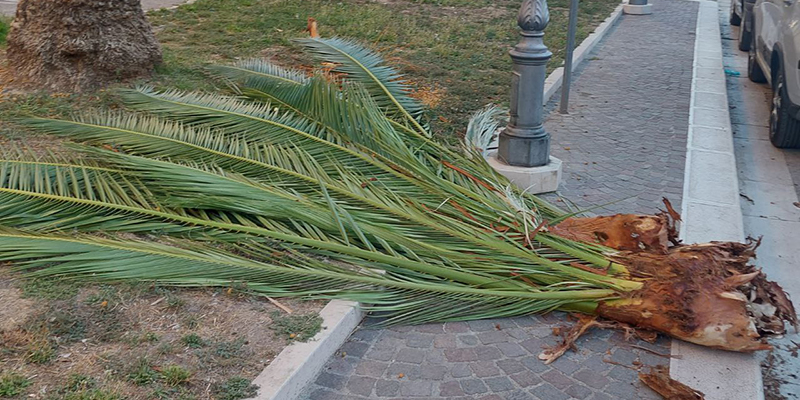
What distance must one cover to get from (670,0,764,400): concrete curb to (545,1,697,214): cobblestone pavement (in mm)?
136

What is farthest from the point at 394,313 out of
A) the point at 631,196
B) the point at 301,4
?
the point at 301,4

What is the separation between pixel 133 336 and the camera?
11.9 ft

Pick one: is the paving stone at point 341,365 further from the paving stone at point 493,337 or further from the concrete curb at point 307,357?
the paving stone at point 493,337

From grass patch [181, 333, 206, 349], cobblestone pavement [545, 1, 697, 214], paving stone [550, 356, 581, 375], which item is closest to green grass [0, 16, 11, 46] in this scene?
cobblestone pavement [545, 1, 697, 214]

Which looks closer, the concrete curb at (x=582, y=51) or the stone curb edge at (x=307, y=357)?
the stone curb edge at (x=307, y=357)

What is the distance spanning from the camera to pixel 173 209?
4484 millimetres

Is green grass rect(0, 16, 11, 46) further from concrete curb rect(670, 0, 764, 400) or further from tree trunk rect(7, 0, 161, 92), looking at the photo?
concrete curb rect(670, 0, 764, 400)

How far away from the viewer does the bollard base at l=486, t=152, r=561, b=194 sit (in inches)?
235

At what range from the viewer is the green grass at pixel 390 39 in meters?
7.80

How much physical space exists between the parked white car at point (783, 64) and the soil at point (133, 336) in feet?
18.1

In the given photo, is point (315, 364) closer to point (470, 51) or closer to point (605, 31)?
point (470, 51)

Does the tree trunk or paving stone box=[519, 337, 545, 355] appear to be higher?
the tree trunk

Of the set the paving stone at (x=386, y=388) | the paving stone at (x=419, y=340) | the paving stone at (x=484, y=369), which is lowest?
the paving stone at (x=484, y=369)

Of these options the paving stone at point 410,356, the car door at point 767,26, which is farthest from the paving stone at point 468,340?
the car door at point 767,26
